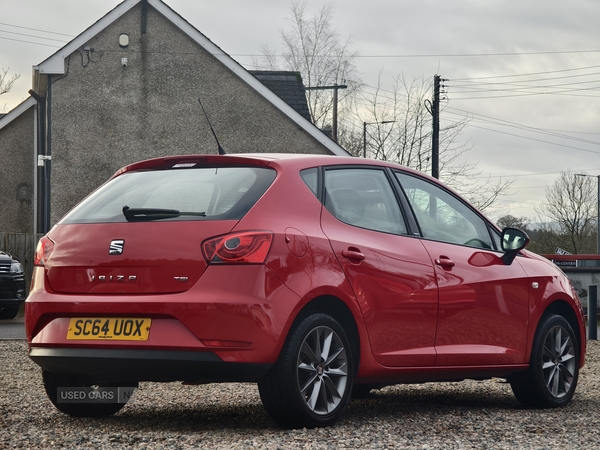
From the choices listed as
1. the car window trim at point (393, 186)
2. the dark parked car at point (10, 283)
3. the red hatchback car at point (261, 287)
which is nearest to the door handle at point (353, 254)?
the red hatchback car at point (261, 287)

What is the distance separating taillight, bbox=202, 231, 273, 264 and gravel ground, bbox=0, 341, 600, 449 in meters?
0.92

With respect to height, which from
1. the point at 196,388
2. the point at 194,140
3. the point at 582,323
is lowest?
the point at 196,388

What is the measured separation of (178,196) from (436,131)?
30.5 metres

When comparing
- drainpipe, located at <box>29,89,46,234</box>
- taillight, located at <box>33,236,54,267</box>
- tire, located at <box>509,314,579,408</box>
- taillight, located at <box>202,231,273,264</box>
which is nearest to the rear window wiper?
taillight, located at <box>202,231,273,264</box>

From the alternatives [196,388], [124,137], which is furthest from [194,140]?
[196,388]

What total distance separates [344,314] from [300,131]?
22092 millimetres

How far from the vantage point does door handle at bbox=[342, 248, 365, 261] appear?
5516 millimetres

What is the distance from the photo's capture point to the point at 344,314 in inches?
219

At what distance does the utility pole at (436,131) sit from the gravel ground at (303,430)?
27183 mm

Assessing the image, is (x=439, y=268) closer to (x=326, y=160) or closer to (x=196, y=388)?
(x=326, y=160)

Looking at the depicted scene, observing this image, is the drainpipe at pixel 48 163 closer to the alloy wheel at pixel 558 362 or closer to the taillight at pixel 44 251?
the alloy wheel at pixel 558 362

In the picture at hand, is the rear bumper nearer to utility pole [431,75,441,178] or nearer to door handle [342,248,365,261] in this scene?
door handle [342,248,365,261]

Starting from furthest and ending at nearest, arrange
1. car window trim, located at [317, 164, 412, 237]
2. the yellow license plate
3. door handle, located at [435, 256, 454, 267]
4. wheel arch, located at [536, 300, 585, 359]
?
wheel arch, located at [536, 300, 585, 359]
door handle, located at [435, 256, 454, 267]
car window trim, located at [317, 164, 412, 237]
the yellow license plate

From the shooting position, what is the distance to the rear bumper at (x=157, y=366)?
4.98 metres
